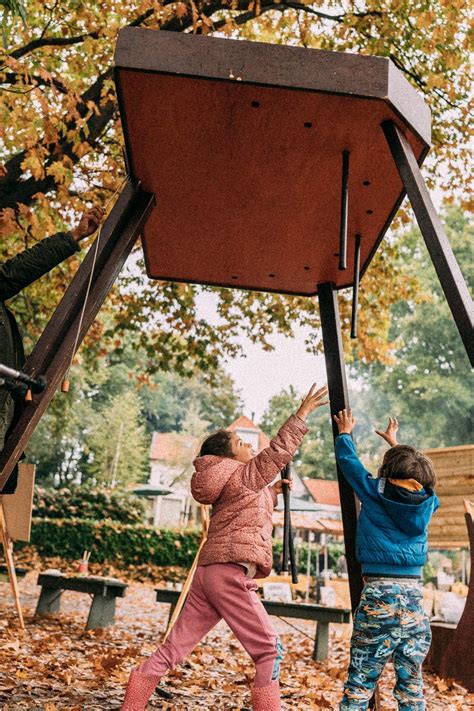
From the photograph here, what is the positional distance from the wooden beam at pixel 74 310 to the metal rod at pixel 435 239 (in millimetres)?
1488

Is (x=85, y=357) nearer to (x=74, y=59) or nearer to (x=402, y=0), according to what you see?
(x=74, y=59)

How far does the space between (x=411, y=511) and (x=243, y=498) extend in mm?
877

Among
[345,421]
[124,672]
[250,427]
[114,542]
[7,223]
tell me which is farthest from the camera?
[250,427]

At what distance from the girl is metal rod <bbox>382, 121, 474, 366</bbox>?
112 centimetres

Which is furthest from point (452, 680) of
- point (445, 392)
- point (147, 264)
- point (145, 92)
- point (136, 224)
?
point (445, 392)

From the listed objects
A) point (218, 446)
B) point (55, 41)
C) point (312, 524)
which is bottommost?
point (218, 446)

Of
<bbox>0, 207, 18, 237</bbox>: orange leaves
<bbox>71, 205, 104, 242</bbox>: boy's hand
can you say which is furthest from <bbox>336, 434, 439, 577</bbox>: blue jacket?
<bbox>0, 207, 18, 237</bbox>: orange leaves

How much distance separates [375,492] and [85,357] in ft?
43.7

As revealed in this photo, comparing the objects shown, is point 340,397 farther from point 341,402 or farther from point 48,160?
point 48,160

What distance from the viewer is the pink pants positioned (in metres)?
3.59

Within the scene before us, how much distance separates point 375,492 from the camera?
3734mm

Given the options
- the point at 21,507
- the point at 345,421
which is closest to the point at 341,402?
the point at 345,421

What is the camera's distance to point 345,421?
4219 millimetres

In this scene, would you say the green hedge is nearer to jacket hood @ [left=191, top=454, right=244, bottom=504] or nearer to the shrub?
the shrub
